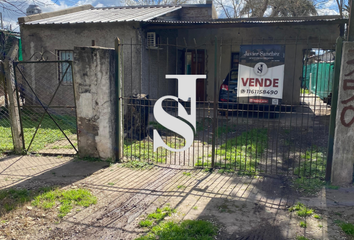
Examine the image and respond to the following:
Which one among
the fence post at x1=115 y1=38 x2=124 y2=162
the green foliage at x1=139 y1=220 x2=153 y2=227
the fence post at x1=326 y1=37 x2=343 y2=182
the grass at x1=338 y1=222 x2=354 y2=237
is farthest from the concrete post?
the fence post at x1=115 y1=38 x2=124 y2=162

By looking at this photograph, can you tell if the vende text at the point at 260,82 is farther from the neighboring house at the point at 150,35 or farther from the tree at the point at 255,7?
the tree at the point at 255,7

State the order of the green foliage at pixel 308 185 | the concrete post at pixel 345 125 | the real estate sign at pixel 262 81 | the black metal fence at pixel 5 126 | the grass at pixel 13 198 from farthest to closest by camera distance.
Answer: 1. the black metal fence at pixel 5 126
2. the real estate sign at pixel 262 81
3. the green foliage at pixel 308 185
4. the concrete post at pixel 345 125
5. the grass at pixel 13 198

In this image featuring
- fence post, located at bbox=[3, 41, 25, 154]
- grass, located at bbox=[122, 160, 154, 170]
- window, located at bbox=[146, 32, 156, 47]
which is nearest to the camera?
grass, located at bbox=[122, 160, 154, 170]

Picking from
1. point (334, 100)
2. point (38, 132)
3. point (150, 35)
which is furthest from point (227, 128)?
point (38, 132)

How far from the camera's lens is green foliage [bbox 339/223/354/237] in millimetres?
3455

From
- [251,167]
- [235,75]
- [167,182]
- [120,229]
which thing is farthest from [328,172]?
[235,75]

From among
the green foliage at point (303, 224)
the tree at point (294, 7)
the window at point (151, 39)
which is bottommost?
the green foliage at point (303, 224)

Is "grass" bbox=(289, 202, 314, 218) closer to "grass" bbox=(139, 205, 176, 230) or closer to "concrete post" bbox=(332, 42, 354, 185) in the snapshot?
"concrete post" bbox=(332, 42, 354, 185)

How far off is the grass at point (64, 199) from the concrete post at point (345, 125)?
374cm

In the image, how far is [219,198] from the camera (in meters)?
4.43

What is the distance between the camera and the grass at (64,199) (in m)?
4.19

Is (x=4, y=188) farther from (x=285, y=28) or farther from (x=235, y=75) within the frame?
(x=285, y=28)

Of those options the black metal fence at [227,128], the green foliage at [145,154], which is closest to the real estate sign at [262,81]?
the black metal fence at [227,128]

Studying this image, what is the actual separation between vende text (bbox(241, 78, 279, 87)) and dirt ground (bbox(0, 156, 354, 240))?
1.59 m
